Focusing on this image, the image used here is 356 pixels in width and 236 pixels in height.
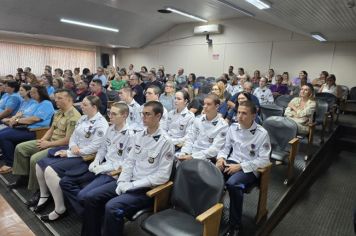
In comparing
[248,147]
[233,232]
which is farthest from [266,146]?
[233,232]

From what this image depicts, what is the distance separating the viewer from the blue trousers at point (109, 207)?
5.61ft

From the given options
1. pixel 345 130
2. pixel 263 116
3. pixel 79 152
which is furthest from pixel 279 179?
pixel 345 130

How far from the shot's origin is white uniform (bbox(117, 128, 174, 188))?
72.1 inches

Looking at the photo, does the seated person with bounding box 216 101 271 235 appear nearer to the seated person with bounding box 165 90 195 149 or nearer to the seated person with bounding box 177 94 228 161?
the seated person with bounding box 177 94 228 161

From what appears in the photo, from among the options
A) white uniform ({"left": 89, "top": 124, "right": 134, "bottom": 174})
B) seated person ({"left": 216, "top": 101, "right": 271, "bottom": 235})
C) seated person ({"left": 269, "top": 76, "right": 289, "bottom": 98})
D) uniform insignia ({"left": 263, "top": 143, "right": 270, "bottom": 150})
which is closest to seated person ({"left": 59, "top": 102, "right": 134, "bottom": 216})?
white uniform ({"left": 89, "top": 124, "right": 134, "bottom": 174})

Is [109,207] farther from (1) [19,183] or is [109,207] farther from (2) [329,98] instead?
(2) [329,98]

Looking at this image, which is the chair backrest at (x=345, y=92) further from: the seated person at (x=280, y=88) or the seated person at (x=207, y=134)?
the seated person at (x=207, y=134)

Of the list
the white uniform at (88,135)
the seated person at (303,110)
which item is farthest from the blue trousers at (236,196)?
the seated person at (303,110)

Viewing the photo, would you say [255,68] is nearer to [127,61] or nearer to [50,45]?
[127,61]

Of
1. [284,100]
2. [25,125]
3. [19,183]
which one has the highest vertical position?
[284,100]

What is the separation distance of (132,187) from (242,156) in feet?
3.52

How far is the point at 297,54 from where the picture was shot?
779 cm

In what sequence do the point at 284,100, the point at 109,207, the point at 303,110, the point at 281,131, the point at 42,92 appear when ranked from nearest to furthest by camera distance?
1. the point at 109,207
2. the point at 281,131
3. the point at 42,92
4. the point at 303,110
5. the point at 284,100

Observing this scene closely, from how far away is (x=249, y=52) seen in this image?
8820 mm
